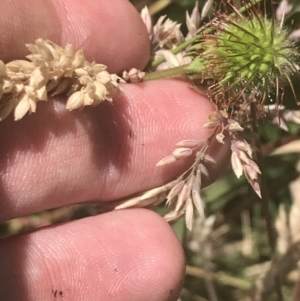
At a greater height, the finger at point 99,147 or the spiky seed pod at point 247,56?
the spiky seed pod at point 247,56

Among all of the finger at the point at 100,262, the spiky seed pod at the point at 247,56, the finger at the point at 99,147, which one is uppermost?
the spiky seed pod at the point at 247,56

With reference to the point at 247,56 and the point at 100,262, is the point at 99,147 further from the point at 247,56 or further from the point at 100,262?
the point at 247,56

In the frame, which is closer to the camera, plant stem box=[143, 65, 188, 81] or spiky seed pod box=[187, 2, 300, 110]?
spiky seed pod box=[187, 2, 300, 110]

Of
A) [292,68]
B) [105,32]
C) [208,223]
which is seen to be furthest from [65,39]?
[208,223]

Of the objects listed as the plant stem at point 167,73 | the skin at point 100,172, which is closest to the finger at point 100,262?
the skin at point 100,172

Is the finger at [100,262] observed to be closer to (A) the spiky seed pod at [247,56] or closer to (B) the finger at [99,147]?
(B) the finger at [99,147]

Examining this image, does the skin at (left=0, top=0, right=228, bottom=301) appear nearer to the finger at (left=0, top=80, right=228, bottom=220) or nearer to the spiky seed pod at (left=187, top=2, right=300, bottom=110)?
the finger at (left=0, top=80, right=228, bottom=220)

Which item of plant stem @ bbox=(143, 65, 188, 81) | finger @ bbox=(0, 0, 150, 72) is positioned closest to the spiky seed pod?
plant stem @ bbox=(143, 65, 188, 81)
